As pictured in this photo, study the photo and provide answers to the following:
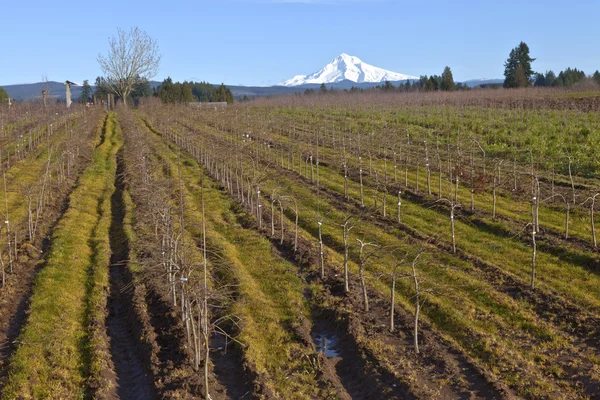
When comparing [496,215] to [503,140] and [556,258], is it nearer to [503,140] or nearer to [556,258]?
[556,258]

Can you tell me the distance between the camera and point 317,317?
1420 cm

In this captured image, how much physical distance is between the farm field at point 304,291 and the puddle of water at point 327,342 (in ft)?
0.16

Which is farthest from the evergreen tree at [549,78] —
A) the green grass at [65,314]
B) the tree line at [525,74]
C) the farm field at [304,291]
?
the green grass at [65,314]

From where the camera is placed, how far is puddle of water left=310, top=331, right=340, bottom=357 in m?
12.5

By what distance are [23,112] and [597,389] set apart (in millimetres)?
63445

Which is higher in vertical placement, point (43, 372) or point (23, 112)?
point (23, 112)

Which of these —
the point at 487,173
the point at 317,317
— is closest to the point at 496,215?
the point at 487,173

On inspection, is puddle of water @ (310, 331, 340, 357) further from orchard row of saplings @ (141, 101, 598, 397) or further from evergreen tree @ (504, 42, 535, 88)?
evergreen tree @ (504, 42, 535, 88)

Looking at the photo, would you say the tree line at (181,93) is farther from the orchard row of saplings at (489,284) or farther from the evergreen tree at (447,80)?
the orchard row of saplings at (489,284)

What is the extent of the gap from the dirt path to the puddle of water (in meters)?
3.64

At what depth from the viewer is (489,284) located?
15.3 m

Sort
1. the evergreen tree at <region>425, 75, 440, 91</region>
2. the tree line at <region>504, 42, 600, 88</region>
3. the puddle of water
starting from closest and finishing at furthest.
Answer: the puddle of water, the tree line at <region>504, 42, 600, 88</region>, the evergreen tree at <region>425, 75, 440, 91</region>

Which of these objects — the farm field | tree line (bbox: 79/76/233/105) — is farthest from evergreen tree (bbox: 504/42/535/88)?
the farm field

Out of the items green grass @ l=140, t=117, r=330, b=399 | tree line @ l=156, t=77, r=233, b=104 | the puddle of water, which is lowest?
the puddle of water
